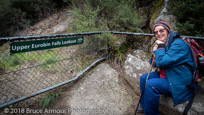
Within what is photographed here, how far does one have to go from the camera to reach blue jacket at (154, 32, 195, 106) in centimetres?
172

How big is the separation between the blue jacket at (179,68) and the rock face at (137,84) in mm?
311

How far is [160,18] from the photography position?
15.0 feet

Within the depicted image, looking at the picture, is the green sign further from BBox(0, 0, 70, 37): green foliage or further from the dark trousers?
BBox(0, 0, 70, 37): green foliage

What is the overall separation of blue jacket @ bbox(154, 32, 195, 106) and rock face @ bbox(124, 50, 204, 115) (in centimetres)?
31

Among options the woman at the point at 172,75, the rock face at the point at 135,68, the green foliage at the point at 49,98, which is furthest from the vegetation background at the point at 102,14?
the green foliage at the point at 49,98

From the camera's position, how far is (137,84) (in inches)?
116

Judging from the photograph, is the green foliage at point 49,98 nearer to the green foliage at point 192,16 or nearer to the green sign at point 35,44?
the green sign at point 35,44

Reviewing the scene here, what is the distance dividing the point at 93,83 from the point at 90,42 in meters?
1.38

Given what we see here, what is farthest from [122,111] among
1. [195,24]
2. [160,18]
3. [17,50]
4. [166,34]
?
[160,18]

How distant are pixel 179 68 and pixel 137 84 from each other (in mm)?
1332

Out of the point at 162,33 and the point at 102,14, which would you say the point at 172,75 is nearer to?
the point at 162,33

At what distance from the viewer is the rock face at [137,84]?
196 cm

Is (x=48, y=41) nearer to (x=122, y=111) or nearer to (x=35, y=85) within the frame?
(x=35, y=85)
